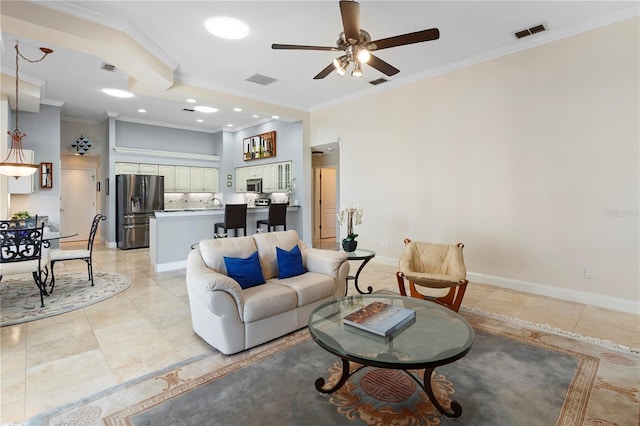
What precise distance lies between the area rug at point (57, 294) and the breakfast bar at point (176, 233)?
66 cm

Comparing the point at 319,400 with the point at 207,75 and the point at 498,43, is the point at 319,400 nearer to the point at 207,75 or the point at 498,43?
the point at 498,43

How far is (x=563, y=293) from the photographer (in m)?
3.91

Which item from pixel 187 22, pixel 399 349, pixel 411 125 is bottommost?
pixel 399 349

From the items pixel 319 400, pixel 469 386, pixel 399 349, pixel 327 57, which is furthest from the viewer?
pixel 327 57

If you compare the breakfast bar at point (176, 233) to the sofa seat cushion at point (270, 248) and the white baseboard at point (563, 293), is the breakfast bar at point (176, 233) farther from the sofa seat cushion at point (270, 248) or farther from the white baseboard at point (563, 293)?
the white baseboard at point (563, 293)

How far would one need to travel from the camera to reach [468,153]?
15.4 feet

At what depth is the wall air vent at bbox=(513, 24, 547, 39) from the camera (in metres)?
3.74

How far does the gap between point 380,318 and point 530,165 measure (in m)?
3.30

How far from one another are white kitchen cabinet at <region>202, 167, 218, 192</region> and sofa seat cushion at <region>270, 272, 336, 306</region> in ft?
22.5

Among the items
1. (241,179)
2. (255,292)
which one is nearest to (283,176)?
(241,179)

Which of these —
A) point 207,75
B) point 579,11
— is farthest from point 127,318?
point 579,11

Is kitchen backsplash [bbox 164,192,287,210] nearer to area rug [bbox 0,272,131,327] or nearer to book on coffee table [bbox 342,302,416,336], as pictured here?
area rug [bbox 0,272,131,327]

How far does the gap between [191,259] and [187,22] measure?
2.64m

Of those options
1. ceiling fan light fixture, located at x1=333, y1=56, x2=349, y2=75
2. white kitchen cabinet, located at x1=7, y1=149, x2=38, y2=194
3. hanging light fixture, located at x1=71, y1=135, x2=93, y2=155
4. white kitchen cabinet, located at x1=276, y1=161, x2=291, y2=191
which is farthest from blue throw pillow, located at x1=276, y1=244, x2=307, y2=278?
hanging light fixture, located at x1=71, y1=135, x2=93, y2=155
